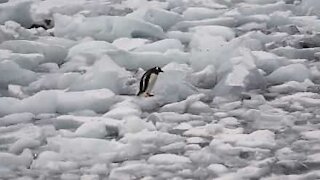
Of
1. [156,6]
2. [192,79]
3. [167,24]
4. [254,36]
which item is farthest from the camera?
[156,6]

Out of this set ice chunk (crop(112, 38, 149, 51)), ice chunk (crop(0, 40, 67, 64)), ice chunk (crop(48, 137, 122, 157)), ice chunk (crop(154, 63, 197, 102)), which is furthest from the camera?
ice chunk (crop(112, 38, 149, 51))

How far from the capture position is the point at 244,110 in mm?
3977

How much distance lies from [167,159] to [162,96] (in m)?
1.14

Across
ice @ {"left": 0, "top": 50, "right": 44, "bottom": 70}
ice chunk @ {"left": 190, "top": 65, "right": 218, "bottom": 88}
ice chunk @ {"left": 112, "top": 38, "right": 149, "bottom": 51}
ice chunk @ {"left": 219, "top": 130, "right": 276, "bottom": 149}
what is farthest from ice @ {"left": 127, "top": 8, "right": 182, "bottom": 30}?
ice chunk @ {"left": 219, "top": 130, "right": 276, "bottom": 149}

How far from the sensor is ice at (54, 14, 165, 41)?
584 centimetres

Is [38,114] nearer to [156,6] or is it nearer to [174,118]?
[174,118]

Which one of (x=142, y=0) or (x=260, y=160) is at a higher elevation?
(x=260, y=160)

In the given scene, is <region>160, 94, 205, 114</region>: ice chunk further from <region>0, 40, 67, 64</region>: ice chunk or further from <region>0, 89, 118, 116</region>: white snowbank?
<region>0, 40, 67, 64</region>: ice chunk

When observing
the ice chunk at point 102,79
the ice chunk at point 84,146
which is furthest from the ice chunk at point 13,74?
the ice chunk at point 84,146

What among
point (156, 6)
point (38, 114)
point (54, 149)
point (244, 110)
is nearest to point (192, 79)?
point (244, 110)

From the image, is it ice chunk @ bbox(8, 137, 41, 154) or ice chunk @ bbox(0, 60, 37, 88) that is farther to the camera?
ice chunk @ bbox(0, 60, 37, 88)

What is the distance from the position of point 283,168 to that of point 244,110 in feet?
3.12

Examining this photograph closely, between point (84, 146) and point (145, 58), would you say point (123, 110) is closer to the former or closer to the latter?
point (84, 146)

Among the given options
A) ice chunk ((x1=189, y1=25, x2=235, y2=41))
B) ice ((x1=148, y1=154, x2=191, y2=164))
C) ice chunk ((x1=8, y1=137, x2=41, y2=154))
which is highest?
ice ((x1=148, y1=154, x2=191, y2=164))
